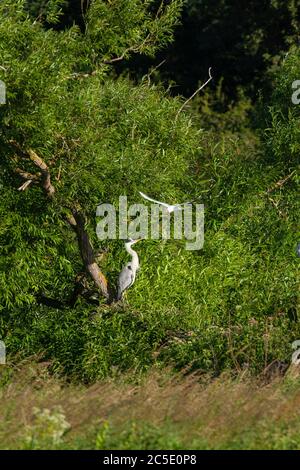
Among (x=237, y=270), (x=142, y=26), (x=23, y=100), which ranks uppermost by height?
(x=142, y=26)

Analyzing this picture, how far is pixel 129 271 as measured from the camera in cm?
1355

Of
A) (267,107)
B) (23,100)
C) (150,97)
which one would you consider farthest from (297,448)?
(267,107)

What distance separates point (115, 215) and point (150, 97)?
170cm

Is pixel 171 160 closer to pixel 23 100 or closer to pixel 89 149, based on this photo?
pixel 89 149

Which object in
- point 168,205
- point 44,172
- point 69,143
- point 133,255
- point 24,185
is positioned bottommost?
point 133,255

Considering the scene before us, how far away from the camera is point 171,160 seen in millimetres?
14633

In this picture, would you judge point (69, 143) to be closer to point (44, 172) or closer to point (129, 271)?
point (44, 172)

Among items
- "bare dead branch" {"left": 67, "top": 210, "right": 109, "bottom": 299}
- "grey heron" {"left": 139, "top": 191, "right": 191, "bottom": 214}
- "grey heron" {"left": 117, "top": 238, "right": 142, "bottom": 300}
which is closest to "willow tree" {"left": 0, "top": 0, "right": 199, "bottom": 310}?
"bare dead branch" {"left": 67, "top": 210, "right": 109, "bottom": 299}

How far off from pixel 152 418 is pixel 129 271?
4.94 m

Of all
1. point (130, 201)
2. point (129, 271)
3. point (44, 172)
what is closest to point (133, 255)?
point (129, 271)

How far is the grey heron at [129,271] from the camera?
533 inches

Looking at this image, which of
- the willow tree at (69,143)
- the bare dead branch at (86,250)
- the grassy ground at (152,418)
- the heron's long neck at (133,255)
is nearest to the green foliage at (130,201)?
the willow tree at (69,143)

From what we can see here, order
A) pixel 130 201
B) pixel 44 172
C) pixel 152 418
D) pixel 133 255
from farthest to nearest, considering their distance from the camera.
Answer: pixel 130 201 → pixel 133 255 → pixel 44 172 → pixel 152 418

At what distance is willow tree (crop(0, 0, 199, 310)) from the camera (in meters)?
13.2
